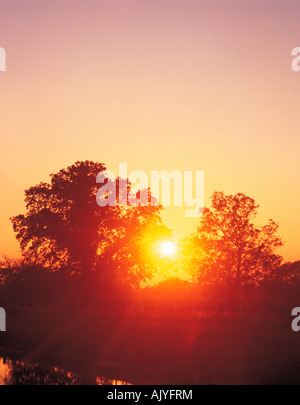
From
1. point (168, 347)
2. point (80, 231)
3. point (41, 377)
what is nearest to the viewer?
point (41, 377)

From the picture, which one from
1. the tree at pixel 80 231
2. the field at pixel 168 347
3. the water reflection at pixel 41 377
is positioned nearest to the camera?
the field at pixel 168 347

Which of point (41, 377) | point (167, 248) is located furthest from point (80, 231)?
point (41, 377)

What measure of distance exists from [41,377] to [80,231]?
20708 millimetres

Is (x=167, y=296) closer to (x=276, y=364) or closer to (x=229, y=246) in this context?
(x=229, y=246)

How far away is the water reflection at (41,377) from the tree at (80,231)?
15.1 m

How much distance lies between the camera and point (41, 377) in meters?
41.5

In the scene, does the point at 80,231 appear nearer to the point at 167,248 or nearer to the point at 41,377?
the point at 167,248

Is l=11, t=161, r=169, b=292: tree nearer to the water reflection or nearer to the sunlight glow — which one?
the sunlight glow

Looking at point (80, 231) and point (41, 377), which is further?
point (80, 231)

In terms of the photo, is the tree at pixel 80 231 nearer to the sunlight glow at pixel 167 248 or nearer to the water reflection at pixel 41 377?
the sunlight glow at pixel 167 248

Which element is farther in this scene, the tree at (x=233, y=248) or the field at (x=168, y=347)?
the tree at (x=233, y=248)

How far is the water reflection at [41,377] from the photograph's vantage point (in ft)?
129

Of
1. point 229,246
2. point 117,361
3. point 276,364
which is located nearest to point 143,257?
point 229,246

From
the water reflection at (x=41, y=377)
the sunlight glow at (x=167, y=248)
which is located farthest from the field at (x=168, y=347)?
the sunlight glow at (x=167, y=248)
